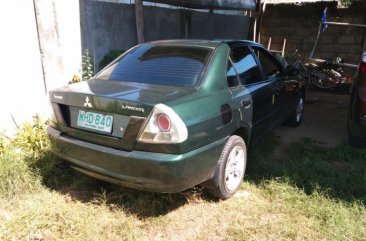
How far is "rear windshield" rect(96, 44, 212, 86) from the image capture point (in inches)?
131

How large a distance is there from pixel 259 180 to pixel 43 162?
235 cm

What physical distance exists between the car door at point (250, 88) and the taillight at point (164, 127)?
915 mm

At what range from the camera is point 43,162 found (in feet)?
12.9

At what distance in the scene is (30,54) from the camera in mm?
4508

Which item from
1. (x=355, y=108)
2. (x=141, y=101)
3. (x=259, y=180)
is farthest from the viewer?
(x=355, y=108)

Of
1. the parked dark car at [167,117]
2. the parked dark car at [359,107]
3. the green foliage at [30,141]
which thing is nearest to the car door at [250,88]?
the parked dark car at [167,117]

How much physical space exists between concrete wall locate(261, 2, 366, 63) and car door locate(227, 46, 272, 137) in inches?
281

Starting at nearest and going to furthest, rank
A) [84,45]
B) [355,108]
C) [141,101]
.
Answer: [141,101] → [355,108] → [84,45]

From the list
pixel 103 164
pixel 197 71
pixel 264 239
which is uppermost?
pixel 197 71

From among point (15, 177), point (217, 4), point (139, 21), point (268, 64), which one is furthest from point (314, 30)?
point (15, 177)

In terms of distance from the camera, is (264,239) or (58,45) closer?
(264,239)

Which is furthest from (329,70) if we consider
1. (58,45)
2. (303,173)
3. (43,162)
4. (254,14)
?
(43,162)

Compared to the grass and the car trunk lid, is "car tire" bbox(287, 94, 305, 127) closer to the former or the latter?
the grass

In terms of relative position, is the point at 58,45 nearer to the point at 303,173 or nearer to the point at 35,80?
the point at 35,80
